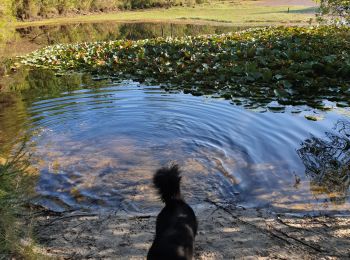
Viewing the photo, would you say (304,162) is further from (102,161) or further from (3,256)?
(3,256)

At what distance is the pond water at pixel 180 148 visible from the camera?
5258 millimetres

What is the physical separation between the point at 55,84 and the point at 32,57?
6.27m

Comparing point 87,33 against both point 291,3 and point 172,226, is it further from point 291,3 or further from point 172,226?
point 291,3

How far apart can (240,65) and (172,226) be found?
9.10 metres

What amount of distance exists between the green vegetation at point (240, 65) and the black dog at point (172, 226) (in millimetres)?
5971

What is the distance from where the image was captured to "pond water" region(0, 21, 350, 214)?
17.3 feet

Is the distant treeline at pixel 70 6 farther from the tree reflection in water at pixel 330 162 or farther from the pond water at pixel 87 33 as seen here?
the tree reflection in water at pixel 330 162

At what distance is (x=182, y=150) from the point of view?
22.7 feet

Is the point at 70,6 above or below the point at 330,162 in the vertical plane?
above

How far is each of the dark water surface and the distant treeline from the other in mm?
27006

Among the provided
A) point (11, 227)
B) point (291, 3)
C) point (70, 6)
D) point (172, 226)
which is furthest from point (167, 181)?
point (291, 3)

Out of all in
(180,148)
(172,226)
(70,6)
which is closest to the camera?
(172,226)

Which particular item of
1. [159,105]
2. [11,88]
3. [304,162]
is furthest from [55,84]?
[304,162]

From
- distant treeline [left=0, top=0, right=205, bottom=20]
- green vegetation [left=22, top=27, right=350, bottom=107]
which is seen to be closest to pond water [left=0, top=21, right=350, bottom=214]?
green vegetation [left=22, top=27, right=350, bottom=107]
